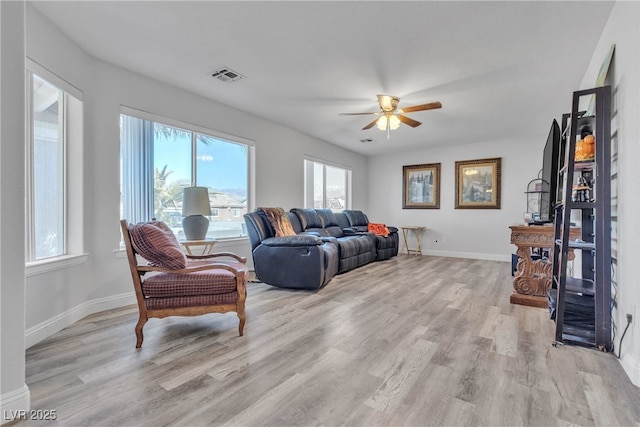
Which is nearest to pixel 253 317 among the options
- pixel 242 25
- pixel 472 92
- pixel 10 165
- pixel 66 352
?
pixel 66 352

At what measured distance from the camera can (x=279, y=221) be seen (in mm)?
4262

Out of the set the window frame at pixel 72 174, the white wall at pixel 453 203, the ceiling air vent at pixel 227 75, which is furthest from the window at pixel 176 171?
the white wall at pixel 453 203

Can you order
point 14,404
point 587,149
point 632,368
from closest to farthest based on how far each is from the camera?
point 14,404 < point 632,368 < point 587,149

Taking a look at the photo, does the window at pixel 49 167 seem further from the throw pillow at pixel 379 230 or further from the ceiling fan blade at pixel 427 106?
the throw pillow at pixel 379 230

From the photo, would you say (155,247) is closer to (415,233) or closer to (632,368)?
(632,368)

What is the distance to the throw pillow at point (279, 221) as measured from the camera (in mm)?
4149

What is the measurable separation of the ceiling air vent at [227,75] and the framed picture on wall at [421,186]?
16.3 feet

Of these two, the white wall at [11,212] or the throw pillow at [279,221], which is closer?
the white wall at [11,212]

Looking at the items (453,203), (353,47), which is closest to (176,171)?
(353,47)

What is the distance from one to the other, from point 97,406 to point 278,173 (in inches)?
159

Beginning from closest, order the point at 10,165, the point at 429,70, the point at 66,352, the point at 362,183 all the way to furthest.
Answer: the point at 10,165, the point at 66,352, the point at 429,70, the point at 362,183

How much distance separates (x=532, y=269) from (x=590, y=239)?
80 cm

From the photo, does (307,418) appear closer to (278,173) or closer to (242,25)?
(242,25)

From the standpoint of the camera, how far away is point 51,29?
2.41 m
